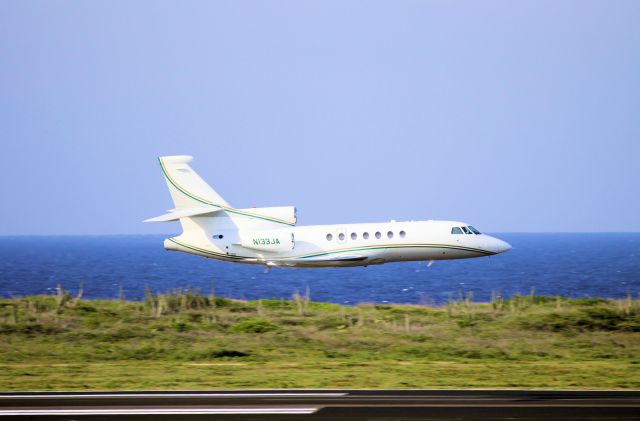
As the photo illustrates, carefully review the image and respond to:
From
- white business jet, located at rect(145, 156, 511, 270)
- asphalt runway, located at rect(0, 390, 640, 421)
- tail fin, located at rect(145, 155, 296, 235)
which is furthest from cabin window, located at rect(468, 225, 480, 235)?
asphalt runway, located at rect(0, 390, 640, 421)

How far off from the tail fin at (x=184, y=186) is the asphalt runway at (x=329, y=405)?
62.1 ft

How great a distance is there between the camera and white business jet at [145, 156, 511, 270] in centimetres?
3794

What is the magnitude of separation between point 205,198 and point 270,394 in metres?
20.3

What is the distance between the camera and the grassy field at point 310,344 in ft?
77.7

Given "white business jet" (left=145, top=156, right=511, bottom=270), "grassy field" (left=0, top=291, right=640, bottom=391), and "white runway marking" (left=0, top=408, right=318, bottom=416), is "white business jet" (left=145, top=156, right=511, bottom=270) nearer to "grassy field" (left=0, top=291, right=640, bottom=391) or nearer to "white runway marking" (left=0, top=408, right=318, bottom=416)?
"grassy field" (left=0, top=291, right=640, bottom=391)

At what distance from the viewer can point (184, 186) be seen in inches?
1564

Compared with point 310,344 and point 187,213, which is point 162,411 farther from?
point 187,213

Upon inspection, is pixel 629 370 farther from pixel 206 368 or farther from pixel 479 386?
pixel 206 368

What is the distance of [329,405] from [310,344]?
12.4 meters

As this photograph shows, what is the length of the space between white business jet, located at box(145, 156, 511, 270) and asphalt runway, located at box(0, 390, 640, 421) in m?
17.1

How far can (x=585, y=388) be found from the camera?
70.1 ft

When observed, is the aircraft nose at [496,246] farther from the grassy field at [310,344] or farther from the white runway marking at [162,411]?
the white runway marking at [162,411]

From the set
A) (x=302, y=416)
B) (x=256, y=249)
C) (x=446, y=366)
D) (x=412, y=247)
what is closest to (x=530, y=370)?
(x=446, y=366)

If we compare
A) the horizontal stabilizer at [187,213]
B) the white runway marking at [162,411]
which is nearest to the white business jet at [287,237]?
the horizontal stabilizer at [187,213]
